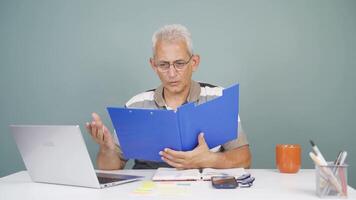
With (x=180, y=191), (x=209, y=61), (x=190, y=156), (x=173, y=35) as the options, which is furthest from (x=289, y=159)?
(x=209, y=61)

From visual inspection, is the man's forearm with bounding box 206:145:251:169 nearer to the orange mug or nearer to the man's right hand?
the orange mug

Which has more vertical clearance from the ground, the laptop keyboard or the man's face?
the man's face

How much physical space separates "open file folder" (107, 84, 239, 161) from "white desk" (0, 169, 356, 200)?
0.49 ft

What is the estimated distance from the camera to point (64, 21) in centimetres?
239

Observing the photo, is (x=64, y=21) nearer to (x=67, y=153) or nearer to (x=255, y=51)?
(x=255, y=51)

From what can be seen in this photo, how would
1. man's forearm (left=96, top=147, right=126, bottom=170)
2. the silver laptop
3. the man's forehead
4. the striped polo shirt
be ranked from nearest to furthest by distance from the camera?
1. the silver laptop
2. man's forearm (left=96, top=147, right=126, bottom=170)
3. the man's forehead
4. the striped polo shirt

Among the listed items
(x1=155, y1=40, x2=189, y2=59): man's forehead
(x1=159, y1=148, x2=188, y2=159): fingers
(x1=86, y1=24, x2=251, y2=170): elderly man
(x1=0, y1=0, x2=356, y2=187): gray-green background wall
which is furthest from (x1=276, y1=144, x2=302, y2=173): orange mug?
(x1=0, y1=0, x2=356, y2=187): gray-green background wall

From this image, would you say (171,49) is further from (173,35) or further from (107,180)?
(107,180)

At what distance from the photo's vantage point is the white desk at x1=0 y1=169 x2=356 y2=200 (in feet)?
3.58

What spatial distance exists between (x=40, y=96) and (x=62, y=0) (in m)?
0.59

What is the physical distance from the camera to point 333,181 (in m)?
1.04

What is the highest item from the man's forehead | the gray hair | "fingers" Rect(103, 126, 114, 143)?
the gray hair

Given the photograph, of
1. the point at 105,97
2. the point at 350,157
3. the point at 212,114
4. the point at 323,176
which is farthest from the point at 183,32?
the point at 350,157

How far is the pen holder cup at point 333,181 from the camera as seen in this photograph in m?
1.04
